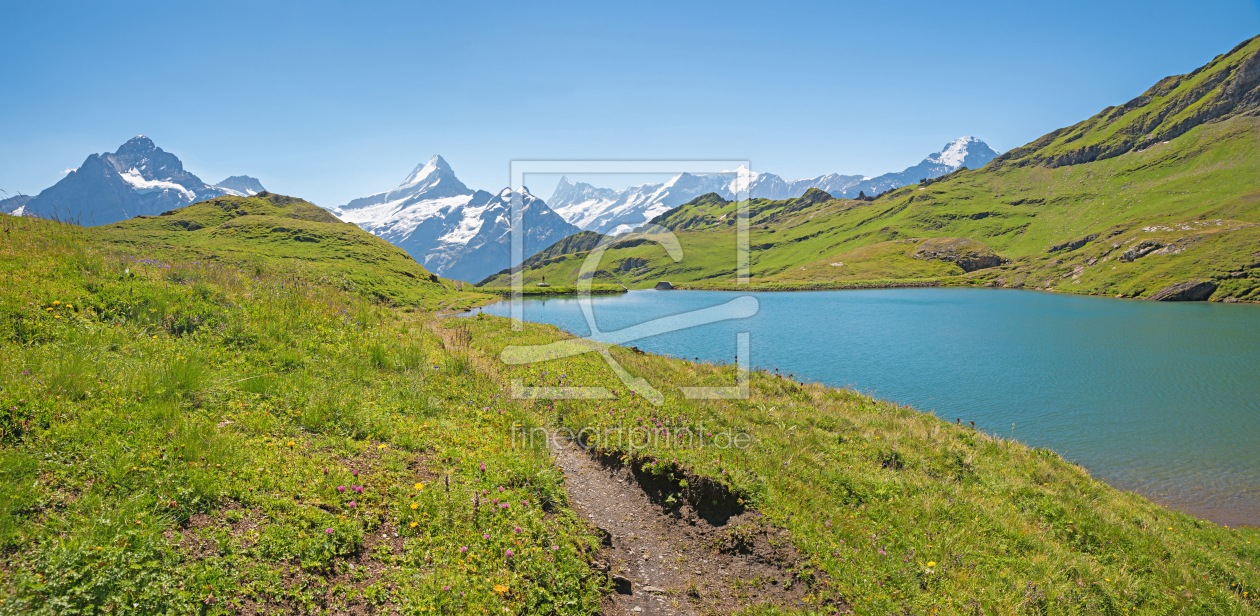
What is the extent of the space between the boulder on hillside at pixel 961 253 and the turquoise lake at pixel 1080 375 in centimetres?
11212

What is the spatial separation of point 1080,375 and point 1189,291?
101 meters

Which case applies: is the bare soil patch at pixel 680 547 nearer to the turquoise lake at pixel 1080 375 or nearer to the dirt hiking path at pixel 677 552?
the dirt hiking path at pixel 677 552

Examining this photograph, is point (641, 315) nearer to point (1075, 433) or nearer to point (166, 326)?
point (1075, 433)

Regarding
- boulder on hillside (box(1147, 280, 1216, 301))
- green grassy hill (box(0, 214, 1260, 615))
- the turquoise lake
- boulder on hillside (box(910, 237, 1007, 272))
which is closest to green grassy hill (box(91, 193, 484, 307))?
the turquoise lake

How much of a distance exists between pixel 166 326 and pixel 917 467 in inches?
795

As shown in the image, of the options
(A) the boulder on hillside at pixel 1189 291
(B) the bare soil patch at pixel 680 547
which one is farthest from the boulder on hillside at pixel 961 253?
(B) the bare soil patch at pixel 680 547

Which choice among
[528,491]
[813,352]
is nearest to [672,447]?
[528,491]

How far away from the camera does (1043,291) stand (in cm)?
13125

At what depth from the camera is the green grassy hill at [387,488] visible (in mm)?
5469

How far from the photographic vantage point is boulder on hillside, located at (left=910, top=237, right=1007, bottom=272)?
179000 mm

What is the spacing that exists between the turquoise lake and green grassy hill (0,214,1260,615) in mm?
7197

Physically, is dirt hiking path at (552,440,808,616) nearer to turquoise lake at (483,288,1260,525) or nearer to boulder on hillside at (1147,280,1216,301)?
turquoise lake at (483,288,1260,525)

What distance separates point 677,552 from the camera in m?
9.26

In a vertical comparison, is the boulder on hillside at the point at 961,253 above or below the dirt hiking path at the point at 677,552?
above
